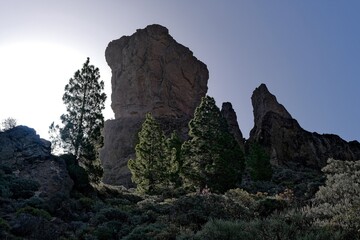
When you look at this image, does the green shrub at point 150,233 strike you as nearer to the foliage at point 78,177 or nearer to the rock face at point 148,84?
the foliage at point 78,177

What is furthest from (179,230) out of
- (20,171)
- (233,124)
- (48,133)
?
(233,124)

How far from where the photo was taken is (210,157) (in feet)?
122

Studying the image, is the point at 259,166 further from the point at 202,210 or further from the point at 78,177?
the point at 202,210

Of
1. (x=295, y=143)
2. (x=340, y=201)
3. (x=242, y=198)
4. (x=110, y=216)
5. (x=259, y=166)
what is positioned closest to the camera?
(x=340, y=201)

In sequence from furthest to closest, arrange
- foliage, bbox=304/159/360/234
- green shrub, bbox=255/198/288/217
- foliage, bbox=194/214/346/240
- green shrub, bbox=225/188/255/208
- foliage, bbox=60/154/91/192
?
foliage, bbox=60/154/91/192
green shrub, bbox=225/188/255/208
green shrub, bbox=255/198/288/217
foliage, bbox=304/159/360/234
foliage, bbox=194/214/346/240

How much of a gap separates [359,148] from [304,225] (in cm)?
8842

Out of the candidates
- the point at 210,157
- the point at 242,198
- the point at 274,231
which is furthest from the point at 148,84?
the point at 274,231

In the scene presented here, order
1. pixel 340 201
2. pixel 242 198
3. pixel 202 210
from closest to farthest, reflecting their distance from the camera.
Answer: pixel 340 201 < pixel 202 210 < pixel 242 198

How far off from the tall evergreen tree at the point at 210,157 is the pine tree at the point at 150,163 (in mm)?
3091

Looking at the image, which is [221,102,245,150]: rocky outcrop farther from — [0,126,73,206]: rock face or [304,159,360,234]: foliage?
[304,159,360,234]: foliage

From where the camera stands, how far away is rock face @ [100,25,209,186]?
308ft

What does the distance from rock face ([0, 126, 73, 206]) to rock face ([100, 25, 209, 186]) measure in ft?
189

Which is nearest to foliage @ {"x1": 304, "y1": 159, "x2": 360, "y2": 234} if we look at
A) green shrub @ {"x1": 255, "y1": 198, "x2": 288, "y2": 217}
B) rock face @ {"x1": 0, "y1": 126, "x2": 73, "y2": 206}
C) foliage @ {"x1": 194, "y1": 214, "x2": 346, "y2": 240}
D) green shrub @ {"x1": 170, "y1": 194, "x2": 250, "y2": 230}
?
foliage @ {"x1": 194, "y1": 214, "x2": 346, "y2": 240}

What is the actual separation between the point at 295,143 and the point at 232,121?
18458mm
